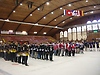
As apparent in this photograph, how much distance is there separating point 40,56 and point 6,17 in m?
17.4

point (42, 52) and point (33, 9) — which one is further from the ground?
point (33, 9)

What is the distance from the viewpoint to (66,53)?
1480 centimetres

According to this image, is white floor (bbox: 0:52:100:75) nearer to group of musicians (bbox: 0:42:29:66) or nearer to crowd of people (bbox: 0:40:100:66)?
group of musicians (bbox: 0:42:29:66)

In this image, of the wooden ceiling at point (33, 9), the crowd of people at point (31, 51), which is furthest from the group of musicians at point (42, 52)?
the wooden ceiling at point (33, 9)

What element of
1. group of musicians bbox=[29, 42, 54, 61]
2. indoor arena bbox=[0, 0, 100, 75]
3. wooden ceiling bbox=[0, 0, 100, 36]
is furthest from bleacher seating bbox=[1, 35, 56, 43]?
group of musicians bbox=[29, 42, 54, 61]

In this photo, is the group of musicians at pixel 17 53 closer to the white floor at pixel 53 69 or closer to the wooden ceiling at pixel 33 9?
the white floor at pixel 53 69

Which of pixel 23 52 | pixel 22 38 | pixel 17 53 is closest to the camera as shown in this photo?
pixel 23 52

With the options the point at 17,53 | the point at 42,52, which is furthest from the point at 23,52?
the point at 42,52

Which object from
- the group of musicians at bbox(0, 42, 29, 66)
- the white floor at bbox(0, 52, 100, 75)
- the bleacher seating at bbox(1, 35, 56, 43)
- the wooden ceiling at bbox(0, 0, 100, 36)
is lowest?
the white floor at bbox(0, 52, 100, 75)

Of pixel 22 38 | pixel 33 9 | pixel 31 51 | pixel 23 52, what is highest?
pixel 33 9

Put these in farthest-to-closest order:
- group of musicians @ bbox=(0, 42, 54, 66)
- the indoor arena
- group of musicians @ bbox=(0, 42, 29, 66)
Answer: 1. the indoor arena
2. group of musicians @ bbox=(0, 42, 54, 66)
3. group of musicians @ bbox=(0, 42, 29, 66)

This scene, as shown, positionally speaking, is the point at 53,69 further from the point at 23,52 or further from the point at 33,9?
the point at 33,9

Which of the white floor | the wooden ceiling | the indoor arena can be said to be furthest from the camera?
the wooden ceiling

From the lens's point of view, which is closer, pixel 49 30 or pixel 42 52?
pixel 42 52
